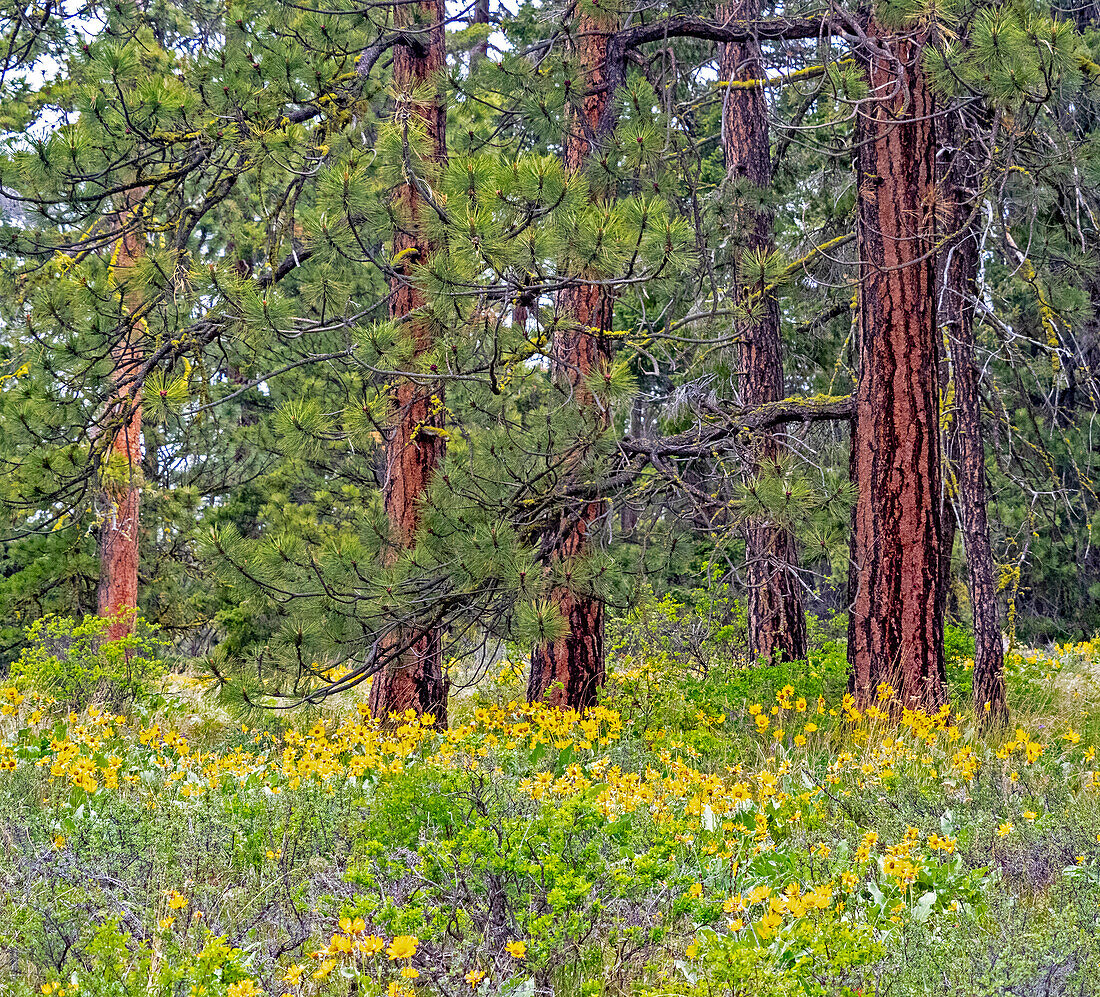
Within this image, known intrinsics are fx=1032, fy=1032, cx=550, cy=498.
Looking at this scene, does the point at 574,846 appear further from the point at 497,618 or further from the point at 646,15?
the point at 646,15

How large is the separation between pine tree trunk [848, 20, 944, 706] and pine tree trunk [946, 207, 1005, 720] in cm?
67

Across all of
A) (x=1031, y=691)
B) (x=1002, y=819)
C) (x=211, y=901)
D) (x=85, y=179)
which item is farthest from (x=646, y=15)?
(x=211, y=901)

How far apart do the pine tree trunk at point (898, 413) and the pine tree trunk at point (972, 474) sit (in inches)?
26.3

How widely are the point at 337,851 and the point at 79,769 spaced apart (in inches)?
44.2

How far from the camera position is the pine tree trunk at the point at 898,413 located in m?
6.27

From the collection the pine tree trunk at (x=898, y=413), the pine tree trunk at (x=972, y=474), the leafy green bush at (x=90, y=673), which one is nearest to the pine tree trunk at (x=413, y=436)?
the leafy green bush at (x=90, y=673)

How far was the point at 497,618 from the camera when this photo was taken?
6.04 meters

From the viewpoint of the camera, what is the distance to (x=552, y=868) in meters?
2.95

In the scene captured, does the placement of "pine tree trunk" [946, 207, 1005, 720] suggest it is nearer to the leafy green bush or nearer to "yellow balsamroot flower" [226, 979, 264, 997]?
"yellow balsamroot flower" [226, 979, 264, 997]

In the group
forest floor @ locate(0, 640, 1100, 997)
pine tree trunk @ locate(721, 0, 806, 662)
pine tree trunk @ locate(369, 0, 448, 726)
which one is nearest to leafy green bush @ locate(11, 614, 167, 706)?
pine tree trunk @ locate(369, 0, 448, 726)

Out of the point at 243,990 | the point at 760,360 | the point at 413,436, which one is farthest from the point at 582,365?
the point at 243,990

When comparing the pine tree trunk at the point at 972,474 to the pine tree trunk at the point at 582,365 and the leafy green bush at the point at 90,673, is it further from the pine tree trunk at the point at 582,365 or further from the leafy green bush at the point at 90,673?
the leafy green bush at the point at 90,673

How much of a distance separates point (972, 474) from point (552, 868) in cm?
535

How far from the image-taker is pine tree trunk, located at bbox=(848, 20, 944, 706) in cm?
627
